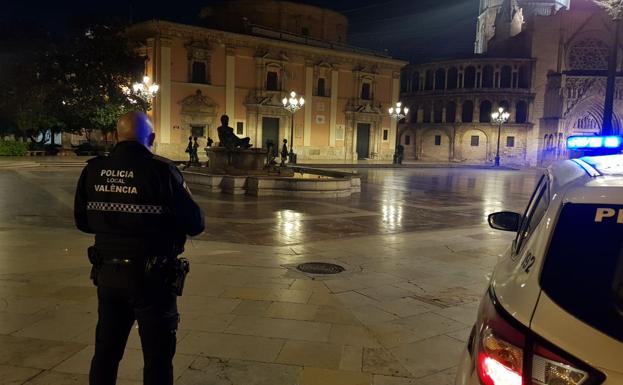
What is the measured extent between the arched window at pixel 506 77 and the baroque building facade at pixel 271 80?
11.8 m

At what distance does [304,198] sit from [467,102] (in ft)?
133

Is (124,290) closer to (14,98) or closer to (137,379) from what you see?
(137,379)

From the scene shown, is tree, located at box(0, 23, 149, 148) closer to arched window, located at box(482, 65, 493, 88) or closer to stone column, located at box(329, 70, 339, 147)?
stone column, located at box(329, 70, 339, 147)

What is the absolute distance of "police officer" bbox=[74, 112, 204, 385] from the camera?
2756 mm

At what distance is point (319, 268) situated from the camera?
7.13m

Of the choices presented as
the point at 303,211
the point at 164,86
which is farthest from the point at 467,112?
the point at 303,211

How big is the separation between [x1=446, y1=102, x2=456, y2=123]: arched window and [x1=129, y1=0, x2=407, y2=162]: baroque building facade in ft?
28.3

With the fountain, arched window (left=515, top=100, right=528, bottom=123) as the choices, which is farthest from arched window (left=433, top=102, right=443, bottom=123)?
the fountain

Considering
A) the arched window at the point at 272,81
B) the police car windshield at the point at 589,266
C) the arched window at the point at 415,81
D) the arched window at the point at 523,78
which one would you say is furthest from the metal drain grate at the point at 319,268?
the arched window at the point at 415,81

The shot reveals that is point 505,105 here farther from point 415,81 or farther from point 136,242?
point 136,242

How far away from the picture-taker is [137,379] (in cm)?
365

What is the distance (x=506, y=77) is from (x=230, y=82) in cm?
2830

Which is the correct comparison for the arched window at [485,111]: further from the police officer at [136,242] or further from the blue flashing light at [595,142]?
the police officer at [136,242]

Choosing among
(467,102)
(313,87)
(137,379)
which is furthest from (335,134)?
(137,379)
